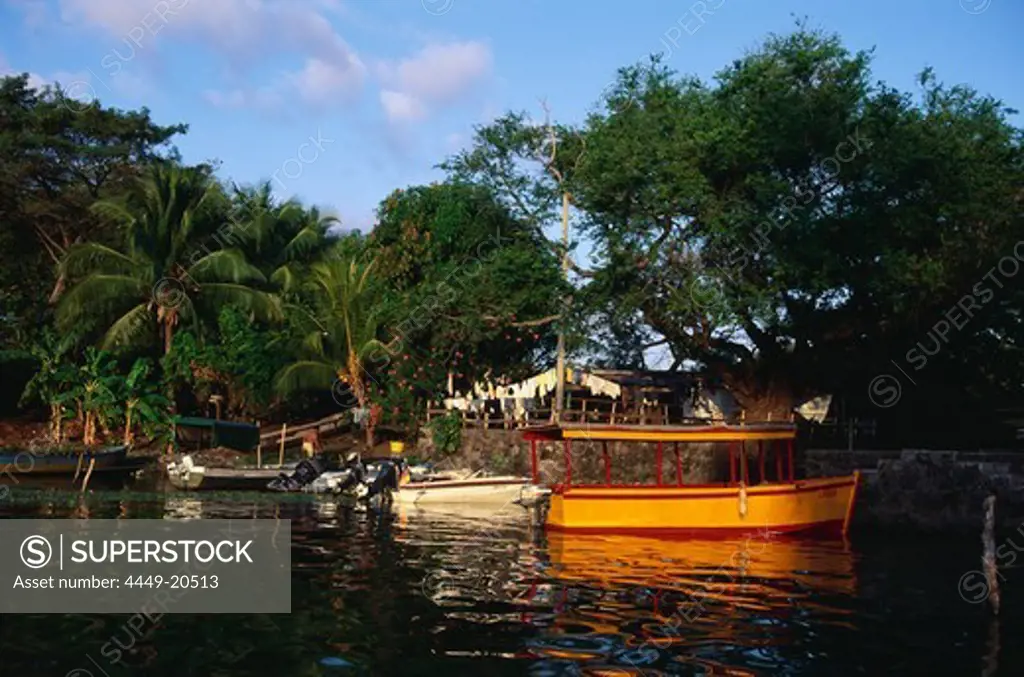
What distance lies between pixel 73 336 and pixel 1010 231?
33420 millimetres

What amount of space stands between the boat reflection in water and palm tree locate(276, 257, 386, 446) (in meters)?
18.1

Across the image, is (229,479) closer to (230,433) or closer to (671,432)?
(230,433)

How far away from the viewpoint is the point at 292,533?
2269cm

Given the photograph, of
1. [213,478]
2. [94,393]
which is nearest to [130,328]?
[94,393]

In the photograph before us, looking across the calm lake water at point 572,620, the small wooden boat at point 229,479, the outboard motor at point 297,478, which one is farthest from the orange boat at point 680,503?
the outboard motor at point 297,478

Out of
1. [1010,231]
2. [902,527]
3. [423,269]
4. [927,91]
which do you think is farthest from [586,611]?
[423,269]

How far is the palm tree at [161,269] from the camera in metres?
39.8

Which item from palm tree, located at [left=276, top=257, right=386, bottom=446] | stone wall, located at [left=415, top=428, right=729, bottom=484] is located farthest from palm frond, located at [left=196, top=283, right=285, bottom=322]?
stone wall, located at [left=415, top=428, right=729, bottom=484]

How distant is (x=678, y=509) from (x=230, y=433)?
19.0 meters

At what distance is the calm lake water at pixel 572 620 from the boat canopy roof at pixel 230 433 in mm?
15434

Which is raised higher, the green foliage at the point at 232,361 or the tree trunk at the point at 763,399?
the green foliage at the point at 232,361

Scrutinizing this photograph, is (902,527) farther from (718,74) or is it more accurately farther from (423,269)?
(423,269)

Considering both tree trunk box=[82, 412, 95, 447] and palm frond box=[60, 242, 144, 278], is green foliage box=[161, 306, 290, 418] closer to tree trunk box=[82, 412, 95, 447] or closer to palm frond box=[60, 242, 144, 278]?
tree trunk box=[82, 412, 95, 447]

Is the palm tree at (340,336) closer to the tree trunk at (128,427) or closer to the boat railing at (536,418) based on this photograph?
the boat railing at (536,418)
